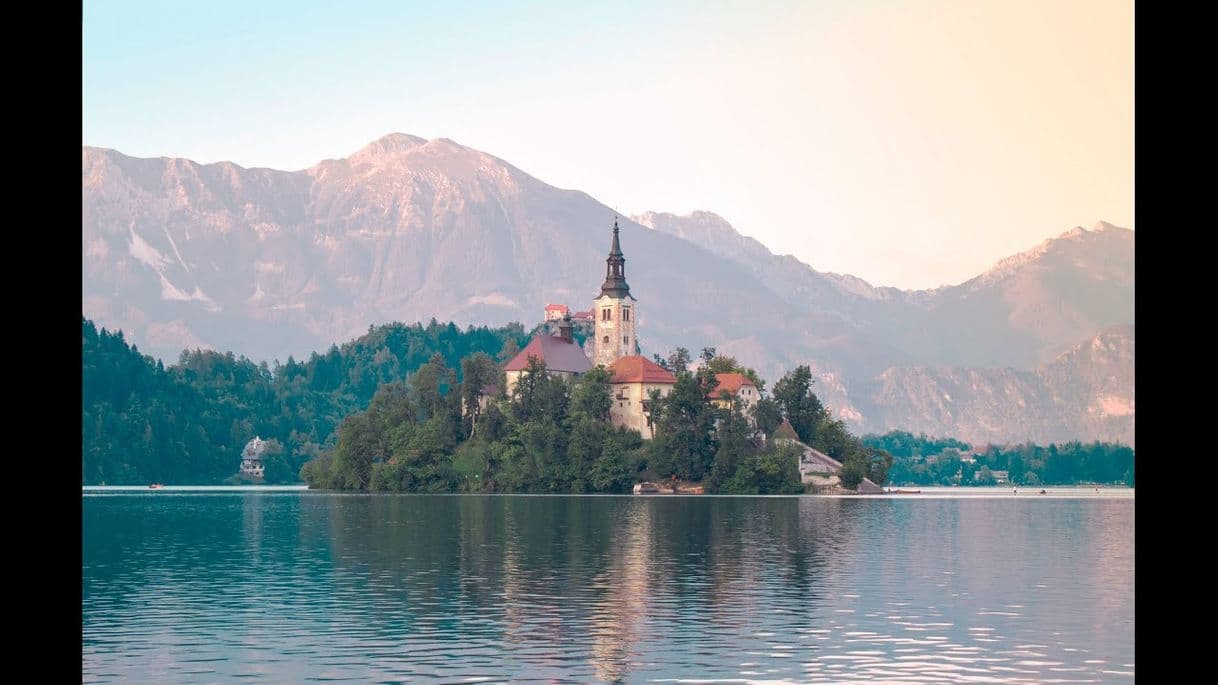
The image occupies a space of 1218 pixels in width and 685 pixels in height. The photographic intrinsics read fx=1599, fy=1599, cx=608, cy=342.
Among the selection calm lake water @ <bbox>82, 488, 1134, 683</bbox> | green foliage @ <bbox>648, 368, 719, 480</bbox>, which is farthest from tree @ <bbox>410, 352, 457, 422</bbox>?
calm lake water @ <bbox>82, 488, 1134, 683</bbox>

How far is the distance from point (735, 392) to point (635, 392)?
464 inches

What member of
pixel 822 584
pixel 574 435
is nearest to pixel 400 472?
pixel 574 435

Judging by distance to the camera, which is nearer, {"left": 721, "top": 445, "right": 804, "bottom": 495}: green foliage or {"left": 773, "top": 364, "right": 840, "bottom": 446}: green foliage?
{"left": 721, "top": 445, "right": 804, "bottom": 495}: green foliage

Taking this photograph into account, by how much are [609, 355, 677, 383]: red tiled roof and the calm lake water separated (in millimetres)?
93530

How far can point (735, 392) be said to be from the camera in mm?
185000

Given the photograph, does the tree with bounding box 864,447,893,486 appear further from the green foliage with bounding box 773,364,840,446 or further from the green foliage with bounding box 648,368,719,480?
the green foliage with bounding box 648,368,719,480

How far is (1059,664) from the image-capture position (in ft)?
105

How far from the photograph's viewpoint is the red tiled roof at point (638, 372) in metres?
188

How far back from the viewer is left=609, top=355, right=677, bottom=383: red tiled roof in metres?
188

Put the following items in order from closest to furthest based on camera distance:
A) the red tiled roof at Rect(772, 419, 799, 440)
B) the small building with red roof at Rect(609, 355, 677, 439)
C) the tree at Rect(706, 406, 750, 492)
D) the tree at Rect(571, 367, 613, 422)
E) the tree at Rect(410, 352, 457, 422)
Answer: the tree at Rect(706, 406, 750, 492) → the red tiled roof at Rect(772, 419, 799, 440) → the tree at Rect(571, 367, 613, 422) → the small building with red roof at Rect(609, 355, 677, 439) → the tree at Rect(410, 352, 457, 422)

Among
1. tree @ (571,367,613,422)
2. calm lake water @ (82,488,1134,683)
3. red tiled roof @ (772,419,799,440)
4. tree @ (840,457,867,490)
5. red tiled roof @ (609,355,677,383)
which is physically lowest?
tree @ (840,457,867,490)
